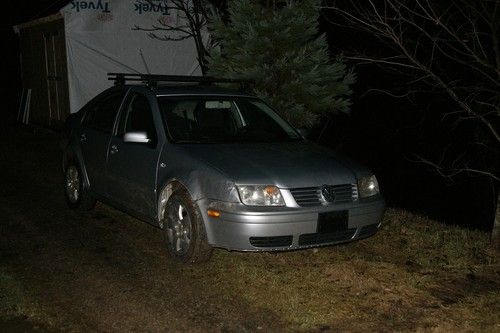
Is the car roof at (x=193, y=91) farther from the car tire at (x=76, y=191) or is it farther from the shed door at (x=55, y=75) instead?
the shed door at (x=55, y=75)

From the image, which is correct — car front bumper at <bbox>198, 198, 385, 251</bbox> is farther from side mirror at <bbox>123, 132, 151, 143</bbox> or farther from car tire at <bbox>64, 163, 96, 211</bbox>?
car tire at <bbox>64, 163, 96, 211</bbox>

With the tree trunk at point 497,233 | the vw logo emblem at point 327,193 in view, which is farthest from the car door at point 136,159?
the tree trunk at point 497,233

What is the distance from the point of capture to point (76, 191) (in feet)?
25.6

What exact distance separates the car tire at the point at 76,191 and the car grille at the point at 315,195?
3.08m

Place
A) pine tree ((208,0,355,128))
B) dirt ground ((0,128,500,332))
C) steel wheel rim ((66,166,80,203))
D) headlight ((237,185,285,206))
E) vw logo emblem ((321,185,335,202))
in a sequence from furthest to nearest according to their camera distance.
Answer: pine tree ((208,0,355,128)), steel wheel rim ((66,166,80,203)), vw logo emblem ((321,185,335,202)), headlight ((237,185,285,206)), dirt ground ((0,128,500,332))

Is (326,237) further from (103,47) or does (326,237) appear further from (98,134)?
(103,47)

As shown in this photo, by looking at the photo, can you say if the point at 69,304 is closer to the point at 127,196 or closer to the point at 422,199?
the point at 127,196

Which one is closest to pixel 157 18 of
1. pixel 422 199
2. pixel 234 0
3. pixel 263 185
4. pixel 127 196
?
pixel 234 0

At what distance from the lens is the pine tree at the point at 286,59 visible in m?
10.1

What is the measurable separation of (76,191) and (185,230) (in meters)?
2.59

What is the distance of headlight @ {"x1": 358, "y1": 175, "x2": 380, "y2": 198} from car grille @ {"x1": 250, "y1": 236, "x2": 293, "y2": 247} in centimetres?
87

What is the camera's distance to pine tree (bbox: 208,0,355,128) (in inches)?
396

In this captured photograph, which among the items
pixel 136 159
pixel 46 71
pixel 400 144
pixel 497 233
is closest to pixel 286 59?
pixel 136 159

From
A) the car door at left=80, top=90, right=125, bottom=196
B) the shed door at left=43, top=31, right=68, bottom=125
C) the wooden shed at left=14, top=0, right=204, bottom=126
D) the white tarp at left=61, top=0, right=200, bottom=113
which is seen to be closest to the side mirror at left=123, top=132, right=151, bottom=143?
the car door at left=80, top=90, right=125, bottom=196
